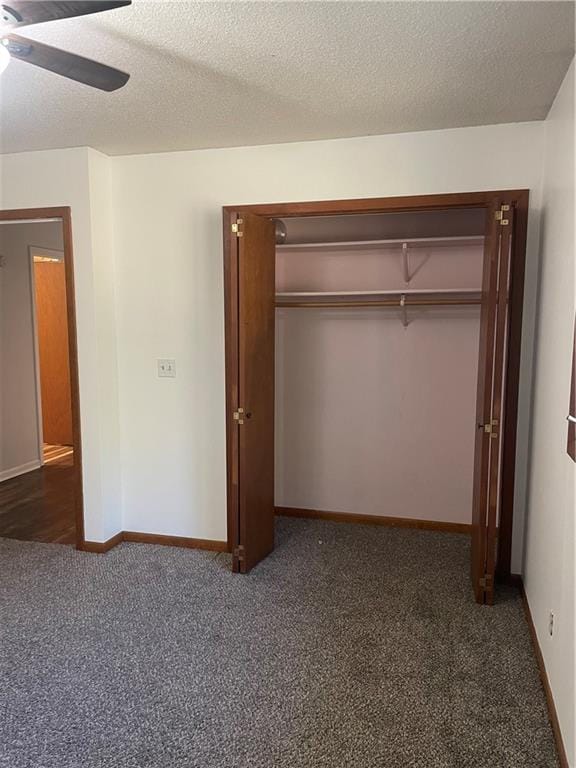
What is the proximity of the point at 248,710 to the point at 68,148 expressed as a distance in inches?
121

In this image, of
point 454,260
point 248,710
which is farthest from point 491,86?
point 248,710

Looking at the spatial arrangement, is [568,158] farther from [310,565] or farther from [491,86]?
[310,565]

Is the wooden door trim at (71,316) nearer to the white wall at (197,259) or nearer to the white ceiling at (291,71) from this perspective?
the white wall at (197,259)

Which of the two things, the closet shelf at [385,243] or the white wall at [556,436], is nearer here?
the white wall at [556,436]

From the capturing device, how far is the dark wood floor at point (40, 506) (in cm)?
373

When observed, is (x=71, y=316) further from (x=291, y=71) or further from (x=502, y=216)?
(x=502, y=216)

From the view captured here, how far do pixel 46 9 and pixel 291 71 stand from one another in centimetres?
101

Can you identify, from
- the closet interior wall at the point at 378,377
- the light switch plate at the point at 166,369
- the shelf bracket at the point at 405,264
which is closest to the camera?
the light switch plate at the point at 166,369

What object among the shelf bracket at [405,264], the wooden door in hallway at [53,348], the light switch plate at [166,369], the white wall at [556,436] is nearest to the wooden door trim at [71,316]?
the light switch plate at [166,369]

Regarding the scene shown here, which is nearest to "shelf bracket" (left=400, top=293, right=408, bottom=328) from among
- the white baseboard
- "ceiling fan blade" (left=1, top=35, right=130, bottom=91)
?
"ceiling fan blade" (left=1, top=35, right=130, bottom=91)

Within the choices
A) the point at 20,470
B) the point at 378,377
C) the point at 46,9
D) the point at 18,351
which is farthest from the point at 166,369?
the point at 20,470

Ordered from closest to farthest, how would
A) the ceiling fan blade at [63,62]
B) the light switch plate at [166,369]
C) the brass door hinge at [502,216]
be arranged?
the ceiling fan blade at [63,62]
the brass door hinge at [502,216]
the light switch plate at [166,369]

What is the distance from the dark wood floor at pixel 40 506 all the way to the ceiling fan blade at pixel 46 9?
3.06m

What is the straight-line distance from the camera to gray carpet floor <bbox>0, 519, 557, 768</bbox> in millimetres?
1837
